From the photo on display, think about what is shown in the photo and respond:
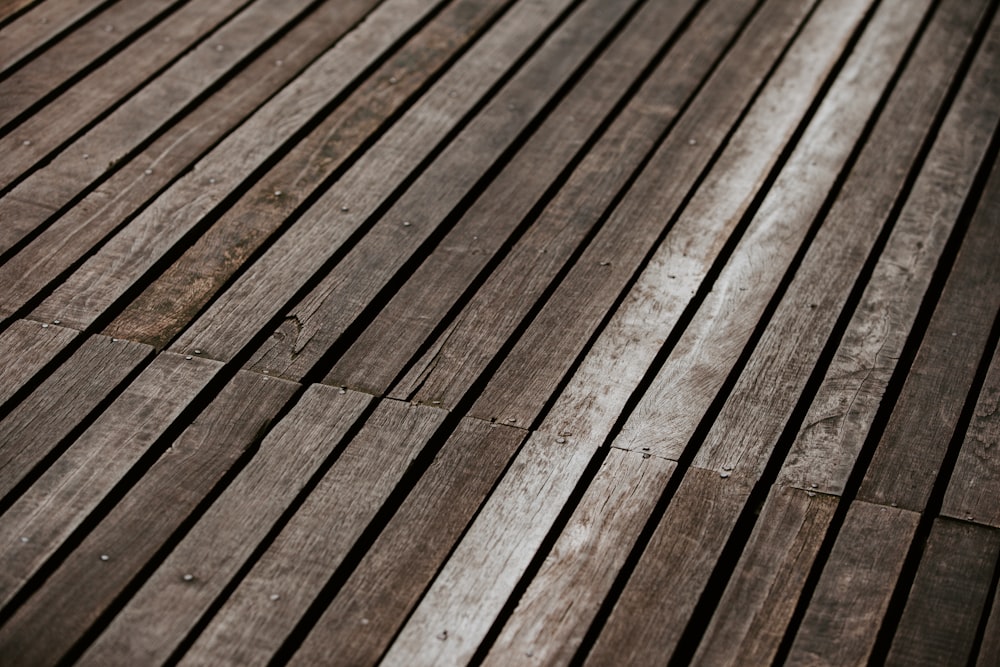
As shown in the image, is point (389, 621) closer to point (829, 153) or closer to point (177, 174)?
point (177, 174)

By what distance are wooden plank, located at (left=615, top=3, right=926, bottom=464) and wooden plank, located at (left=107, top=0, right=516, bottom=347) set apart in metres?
0.70

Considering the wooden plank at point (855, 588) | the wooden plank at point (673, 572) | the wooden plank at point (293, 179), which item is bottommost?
the wooden plank at point (855, 588)

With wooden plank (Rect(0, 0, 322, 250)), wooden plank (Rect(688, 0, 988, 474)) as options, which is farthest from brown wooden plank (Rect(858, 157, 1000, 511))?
wooden plank (Rect(0, 0, 322, 250))

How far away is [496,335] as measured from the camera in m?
1.96

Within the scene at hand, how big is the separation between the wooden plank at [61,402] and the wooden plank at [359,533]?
40 centimetres

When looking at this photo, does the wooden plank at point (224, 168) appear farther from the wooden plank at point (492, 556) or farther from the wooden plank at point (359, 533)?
the wooden plank at point (492, 556)

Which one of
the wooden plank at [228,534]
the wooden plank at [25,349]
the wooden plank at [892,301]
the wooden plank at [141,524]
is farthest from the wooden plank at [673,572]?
the wooden plank at [25,349]

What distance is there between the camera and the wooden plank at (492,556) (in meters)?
1.48

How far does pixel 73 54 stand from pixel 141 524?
1.52 m

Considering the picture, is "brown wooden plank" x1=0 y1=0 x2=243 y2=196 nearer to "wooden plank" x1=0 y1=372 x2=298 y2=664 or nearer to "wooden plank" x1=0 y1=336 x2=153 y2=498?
"wooden plank" x1=0 y1=336 x2=153 y2=498

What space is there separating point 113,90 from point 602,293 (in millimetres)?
1247

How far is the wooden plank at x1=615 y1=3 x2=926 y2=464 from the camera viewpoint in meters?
1.82

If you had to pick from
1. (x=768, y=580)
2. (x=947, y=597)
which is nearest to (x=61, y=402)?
(x=768, y=580)

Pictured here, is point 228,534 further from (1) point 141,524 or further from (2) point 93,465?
(2) point 93,465
